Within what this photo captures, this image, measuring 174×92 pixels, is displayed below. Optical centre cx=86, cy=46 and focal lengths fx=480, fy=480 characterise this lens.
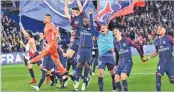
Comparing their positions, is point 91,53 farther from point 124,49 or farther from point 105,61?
point 124,49

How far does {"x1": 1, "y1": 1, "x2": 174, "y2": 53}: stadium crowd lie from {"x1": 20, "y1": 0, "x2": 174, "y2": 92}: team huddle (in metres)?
16.7

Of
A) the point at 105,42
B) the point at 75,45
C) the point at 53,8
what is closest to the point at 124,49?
the point at 105,42

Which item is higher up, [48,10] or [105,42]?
[48,10]

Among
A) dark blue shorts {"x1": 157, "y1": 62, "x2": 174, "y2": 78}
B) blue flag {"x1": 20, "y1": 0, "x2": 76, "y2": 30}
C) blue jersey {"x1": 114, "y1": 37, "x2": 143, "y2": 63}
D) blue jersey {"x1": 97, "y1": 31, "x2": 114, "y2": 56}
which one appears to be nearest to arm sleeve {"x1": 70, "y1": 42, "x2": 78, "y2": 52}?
blue jersey {"x1": 97, "y1": 31, "x2": 114, "y2": 56}

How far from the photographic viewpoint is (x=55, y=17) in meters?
25.5

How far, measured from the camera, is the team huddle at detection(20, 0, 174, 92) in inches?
599

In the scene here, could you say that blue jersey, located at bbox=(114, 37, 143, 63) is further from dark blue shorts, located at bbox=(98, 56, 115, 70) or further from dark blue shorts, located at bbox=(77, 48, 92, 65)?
dark blue shorts, located at bbox=(77, 48, 92, 65)

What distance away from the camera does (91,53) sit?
16984mm

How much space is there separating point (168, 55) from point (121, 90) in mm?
1873

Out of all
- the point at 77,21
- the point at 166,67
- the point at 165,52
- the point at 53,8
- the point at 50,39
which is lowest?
the point at 166,67

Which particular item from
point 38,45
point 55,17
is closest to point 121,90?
point 38,45

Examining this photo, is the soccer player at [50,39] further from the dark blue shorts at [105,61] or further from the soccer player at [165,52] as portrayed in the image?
the soccer player at [165,52]

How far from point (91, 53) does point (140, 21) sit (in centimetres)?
2557

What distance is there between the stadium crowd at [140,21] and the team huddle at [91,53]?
1666cm
